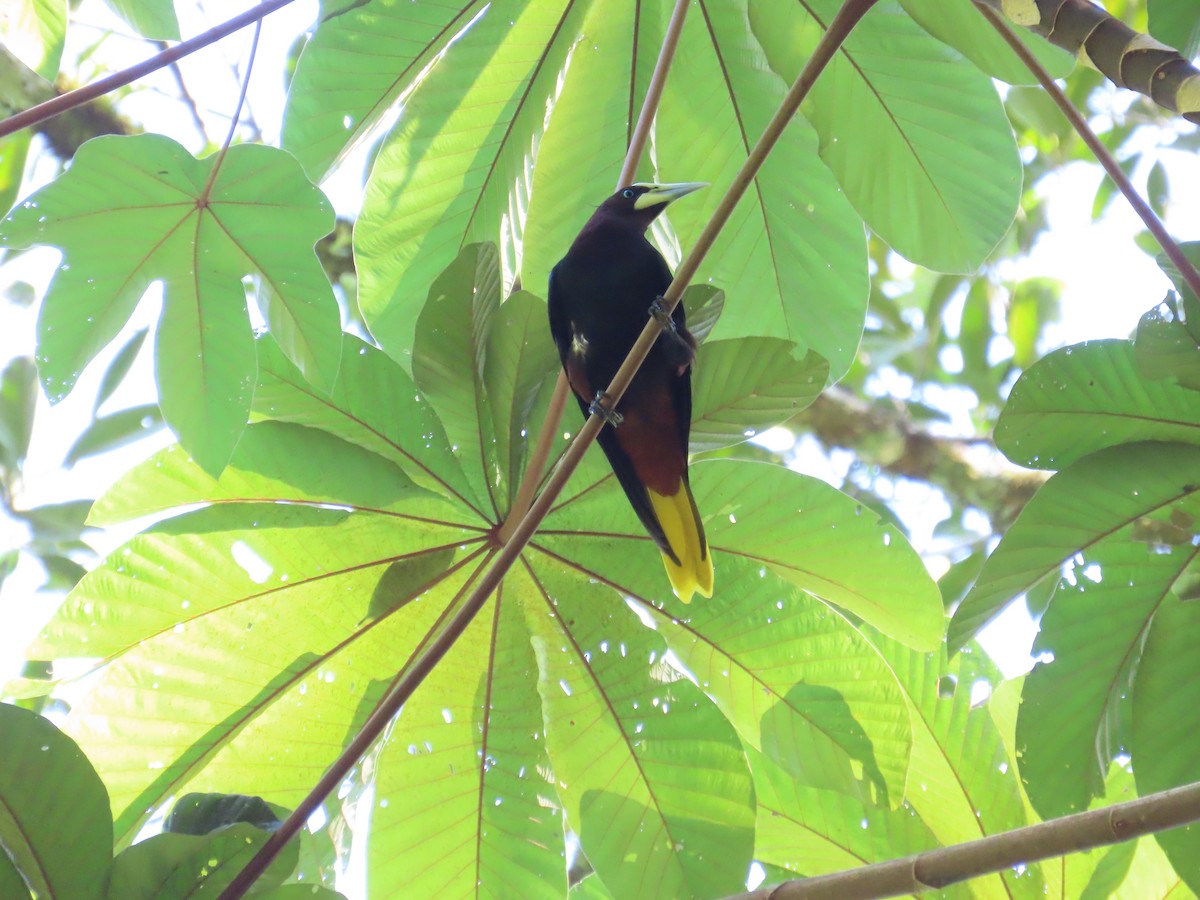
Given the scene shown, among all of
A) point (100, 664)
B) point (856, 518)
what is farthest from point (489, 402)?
point (100, 664)

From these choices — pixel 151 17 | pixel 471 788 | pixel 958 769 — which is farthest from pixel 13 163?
pixel 958 769

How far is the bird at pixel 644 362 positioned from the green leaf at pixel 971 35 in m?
0.71

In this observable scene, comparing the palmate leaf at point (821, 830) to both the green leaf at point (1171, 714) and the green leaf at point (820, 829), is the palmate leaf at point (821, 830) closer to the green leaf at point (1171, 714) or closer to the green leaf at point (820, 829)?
the green leaf at point (820, 829)

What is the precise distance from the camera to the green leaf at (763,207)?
2.62 m

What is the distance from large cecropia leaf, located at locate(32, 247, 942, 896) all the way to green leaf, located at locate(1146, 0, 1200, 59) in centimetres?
83

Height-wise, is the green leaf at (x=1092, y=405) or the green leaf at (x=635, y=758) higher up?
the green leaf at (x=1092, y=405)

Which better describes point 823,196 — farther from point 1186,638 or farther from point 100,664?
point 100,664

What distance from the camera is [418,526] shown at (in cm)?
240

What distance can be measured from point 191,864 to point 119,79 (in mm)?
1221

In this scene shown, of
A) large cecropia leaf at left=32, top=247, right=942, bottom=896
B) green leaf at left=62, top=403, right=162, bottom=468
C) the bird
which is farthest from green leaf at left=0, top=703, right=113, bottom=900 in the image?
green leaf at left=62, top=403, right=162, bottom=468

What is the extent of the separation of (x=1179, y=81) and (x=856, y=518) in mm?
1044

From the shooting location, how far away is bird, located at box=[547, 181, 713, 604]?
7.54ft

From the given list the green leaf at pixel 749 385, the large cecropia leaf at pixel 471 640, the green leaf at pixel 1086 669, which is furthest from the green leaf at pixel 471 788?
the green leaf at pixel 1086 669

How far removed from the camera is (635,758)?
2258 mm
